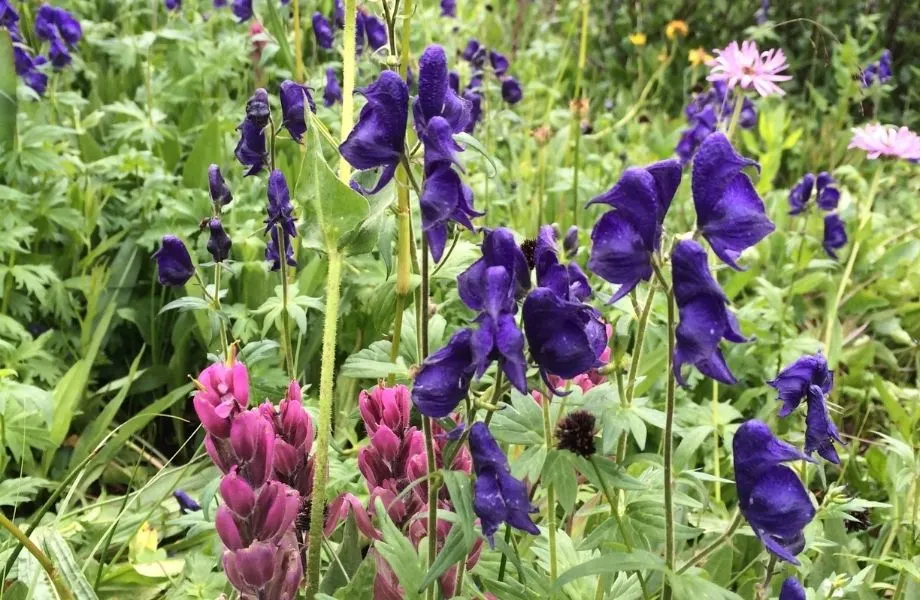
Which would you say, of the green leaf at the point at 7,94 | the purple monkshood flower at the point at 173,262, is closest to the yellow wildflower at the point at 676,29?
the green leaf at the point at 7,94

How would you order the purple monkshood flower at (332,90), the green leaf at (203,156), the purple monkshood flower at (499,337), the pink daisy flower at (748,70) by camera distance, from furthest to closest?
1. the green leaf at (203,156)
2. the purple monkshood flower at (332,90)
3. the pink daisy flower at (748,70)
4. the purple monkshood flower at (499,337)

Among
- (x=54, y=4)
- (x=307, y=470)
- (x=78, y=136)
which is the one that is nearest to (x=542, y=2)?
(x=54, y=4)

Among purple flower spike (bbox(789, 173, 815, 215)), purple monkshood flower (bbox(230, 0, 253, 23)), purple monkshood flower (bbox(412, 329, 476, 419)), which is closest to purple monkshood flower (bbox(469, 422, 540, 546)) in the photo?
purple monkshood flower (bbox(412, 329, 476, 419))

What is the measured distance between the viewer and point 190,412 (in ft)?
7.80

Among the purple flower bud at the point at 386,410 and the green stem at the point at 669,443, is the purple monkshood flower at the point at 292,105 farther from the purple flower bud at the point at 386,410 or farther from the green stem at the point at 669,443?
the green stem at the point at 669,443

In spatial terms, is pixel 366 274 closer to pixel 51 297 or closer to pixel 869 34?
pixel 51 297

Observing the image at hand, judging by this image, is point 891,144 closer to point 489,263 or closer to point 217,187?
point 217,187

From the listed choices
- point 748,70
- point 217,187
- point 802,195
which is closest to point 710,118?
point 802,195

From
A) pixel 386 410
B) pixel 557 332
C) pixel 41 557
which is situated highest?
pixel 557 332

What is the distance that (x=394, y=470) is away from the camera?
117 cm

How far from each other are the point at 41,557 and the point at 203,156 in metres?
1.89

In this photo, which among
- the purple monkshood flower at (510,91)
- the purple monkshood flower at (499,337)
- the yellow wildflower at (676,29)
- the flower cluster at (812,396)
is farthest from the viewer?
the yellow wildflower at (676,29)

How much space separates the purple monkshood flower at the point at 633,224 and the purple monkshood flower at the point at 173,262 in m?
0.91

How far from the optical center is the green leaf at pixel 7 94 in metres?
2.43
